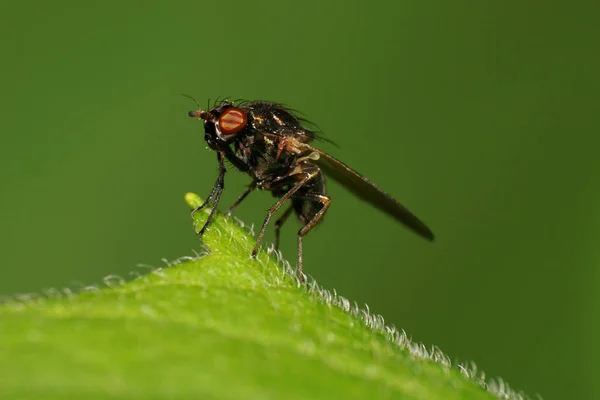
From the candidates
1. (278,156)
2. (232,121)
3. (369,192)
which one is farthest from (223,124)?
(369,192)

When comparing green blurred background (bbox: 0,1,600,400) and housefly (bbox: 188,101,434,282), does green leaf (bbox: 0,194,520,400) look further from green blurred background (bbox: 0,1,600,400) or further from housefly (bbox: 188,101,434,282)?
green blurred background (bbox: 0,1,600,400)

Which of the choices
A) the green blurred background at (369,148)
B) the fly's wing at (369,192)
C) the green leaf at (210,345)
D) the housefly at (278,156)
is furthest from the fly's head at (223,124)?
the green blurred background at (369,148)

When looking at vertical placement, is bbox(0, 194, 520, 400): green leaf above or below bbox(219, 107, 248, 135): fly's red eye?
below

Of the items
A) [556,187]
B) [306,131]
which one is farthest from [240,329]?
[556,187]

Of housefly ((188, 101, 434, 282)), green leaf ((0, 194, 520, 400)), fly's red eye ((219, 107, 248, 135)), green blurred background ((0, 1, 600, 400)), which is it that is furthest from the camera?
green blurred background ((0, 1, 600, 400))

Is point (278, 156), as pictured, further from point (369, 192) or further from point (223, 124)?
point (369, 192)

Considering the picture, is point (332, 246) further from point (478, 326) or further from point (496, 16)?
point (496, 16)

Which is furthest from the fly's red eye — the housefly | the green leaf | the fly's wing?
the green leaf
